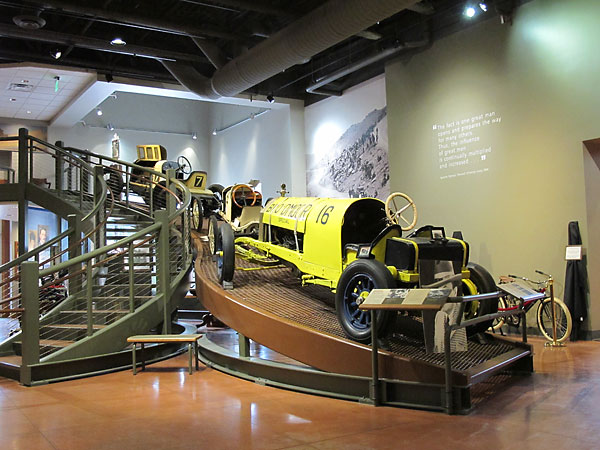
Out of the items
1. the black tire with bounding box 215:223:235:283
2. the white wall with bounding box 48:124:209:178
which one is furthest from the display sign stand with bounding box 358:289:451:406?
the white wall with bounding box 48:124:209:178

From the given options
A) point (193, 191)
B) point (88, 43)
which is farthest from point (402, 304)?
point (88, 43)

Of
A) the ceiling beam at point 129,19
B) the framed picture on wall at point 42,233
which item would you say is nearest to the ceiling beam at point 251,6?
the ceiling beam at point 129,19

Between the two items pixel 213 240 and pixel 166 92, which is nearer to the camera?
pixel 213 240

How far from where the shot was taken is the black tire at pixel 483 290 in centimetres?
600

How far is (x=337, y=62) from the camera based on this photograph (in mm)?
13008

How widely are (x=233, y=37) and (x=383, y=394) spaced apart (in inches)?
349

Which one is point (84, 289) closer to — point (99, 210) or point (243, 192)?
point (99, 210)

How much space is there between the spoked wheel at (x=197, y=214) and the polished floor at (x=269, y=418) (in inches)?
211

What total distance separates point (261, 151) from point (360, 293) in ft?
40.3

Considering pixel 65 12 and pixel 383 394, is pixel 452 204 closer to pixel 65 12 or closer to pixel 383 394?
pixel 383 394

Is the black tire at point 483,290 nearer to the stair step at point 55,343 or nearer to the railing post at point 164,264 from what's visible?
the railing post at point 164,264

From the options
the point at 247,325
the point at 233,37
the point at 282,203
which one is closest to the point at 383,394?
the point at 247,325

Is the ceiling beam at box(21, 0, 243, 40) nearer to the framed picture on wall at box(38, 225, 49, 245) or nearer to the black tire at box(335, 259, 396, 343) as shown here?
the black tire at box(335, 259, 396, 343)

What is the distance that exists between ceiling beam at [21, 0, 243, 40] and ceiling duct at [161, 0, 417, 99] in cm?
73
